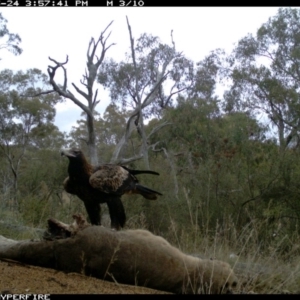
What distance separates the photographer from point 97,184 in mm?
4816

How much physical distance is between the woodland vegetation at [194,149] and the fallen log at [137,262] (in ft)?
A: 1.05

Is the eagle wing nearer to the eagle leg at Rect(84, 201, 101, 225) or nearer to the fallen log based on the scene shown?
the eagle leg at Rect(84, 201, 101, 225)

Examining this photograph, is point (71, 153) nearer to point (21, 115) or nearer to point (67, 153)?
point (67, 153)

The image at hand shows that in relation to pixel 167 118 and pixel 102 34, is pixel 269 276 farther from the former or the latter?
pixel 167 118

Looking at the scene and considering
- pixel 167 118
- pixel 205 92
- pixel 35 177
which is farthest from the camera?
pixel 205 92

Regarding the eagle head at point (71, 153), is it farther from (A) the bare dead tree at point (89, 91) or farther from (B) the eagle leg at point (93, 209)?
(A) the bare dead tree at point (89, 91)

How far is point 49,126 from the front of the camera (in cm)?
2392

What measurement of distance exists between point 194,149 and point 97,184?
848cm

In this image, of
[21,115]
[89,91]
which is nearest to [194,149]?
[89,91]

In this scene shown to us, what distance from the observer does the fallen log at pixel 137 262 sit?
2.85 meters

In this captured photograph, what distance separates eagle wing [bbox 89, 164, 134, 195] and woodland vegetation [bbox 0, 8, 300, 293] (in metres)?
0.71

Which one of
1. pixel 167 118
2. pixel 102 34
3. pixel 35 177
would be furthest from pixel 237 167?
pixel 167 118

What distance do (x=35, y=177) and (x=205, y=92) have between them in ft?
31.3

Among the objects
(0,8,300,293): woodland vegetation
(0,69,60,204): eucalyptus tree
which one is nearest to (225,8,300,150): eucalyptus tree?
(0,8,300,293): woodland vegetation
